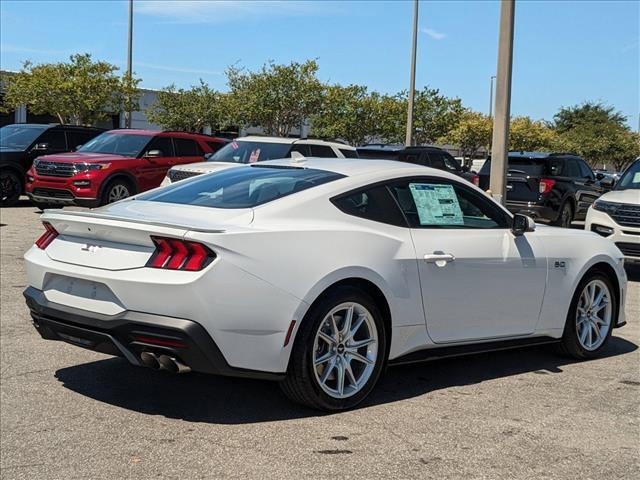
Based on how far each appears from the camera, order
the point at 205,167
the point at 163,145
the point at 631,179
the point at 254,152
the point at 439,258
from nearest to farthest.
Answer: the point at 439,258 < the point at 631,179 < the point at 205,167 < the point at 254,152 < the point at 163,145

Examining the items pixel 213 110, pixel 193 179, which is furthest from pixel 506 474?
pixel 213 110

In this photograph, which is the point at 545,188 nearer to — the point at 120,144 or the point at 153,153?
the point at 153,153

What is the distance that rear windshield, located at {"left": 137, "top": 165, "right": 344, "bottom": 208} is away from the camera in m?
4.92

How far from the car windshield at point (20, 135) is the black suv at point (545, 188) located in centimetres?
1056

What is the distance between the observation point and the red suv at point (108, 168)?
1512cm

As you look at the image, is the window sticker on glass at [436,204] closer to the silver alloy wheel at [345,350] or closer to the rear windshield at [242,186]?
the rear windshield at [242,186]

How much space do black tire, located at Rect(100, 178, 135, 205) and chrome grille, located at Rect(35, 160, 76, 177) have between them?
694 mm

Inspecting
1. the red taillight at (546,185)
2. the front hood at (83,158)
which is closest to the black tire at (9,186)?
the front hood at (83,158)

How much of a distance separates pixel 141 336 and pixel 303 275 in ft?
3.07

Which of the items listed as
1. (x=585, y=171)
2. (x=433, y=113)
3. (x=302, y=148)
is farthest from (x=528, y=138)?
(x=302, y=148)

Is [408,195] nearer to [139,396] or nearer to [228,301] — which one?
[228,301]

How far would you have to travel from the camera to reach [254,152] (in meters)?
13.7

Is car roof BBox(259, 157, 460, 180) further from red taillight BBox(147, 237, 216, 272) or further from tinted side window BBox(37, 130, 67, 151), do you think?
tinted side window BBox(37, 130, 67, 151)

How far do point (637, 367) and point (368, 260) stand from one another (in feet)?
9.24
